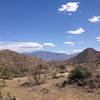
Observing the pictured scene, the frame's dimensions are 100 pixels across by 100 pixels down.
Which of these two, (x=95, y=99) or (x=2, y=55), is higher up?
(x=2, y=55)

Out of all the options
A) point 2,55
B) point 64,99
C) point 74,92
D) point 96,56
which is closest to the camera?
point 64,99

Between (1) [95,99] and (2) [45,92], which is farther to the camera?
(2) [45,92]

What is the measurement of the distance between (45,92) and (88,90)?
12.8ft

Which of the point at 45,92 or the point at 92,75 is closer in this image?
the point at 45,92

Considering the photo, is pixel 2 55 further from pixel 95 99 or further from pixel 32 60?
pixel 95 99

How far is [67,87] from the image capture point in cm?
2819

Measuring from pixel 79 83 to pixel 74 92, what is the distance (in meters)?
3.84

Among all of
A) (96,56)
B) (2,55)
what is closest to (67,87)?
(2,55)

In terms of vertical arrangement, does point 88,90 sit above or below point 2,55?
below

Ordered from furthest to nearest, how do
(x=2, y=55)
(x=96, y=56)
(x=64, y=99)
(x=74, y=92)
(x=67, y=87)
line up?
(x=96, y=56) → (x=2, y=55) → (x=67, y=87) → (x=74, y=92) → (x=64, y=99)

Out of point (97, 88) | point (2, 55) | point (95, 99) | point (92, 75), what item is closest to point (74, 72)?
point (92, 75)

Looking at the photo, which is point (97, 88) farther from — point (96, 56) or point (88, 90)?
point (96, 56)

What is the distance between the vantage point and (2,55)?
9738 cm

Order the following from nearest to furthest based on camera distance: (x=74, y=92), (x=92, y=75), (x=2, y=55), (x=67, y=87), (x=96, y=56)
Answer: (x=74, y=92) → (x=67, y=87) → (x=92, y=75) → (x=2, y=55) → (x=96, y=56)
